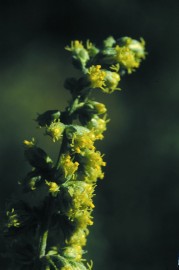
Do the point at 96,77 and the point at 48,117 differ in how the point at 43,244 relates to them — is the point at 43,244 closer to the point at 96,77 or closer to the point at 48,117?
the point at 48,117

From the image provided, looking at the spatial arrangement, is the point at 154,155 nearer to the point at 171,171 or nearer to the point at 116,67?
the point at 171,171

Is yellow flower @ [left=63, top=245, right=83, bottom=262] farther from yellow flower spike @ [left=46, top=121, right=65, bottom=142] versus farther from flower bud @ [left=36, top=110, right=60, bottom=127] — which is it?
flower bud @ [left=36, top=110, right=60, bottom=127]

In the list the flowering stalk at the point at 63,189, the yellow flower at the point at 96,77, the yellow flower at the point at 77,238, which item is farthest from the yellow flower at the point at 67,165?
the yellow flower at the point at 96,77

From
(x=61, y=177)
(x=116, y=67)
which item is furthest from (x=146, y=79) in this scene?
(x=61, y=177)

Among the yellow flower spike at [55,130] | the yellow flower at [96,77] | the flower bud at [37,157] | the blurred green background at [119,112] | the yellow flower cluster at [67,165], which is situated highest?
the blurred green background at [119,112]

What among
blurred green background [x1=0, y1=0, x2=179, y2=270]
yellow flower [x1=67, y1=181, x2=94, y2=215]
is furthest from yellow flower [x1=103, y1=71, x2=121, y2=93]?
blurred green background [x1=0, y1=0, x2=179, y2=270]

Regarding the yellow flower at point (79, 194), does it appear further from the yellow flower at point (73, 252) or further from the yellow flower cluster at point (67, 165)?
the yellow flower at point (73, 252)

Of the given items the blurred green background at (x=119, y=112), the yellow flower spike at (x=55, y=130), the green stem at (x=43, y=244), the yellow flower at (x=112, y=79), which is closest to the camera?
the green stem at (x=43, y=244)
